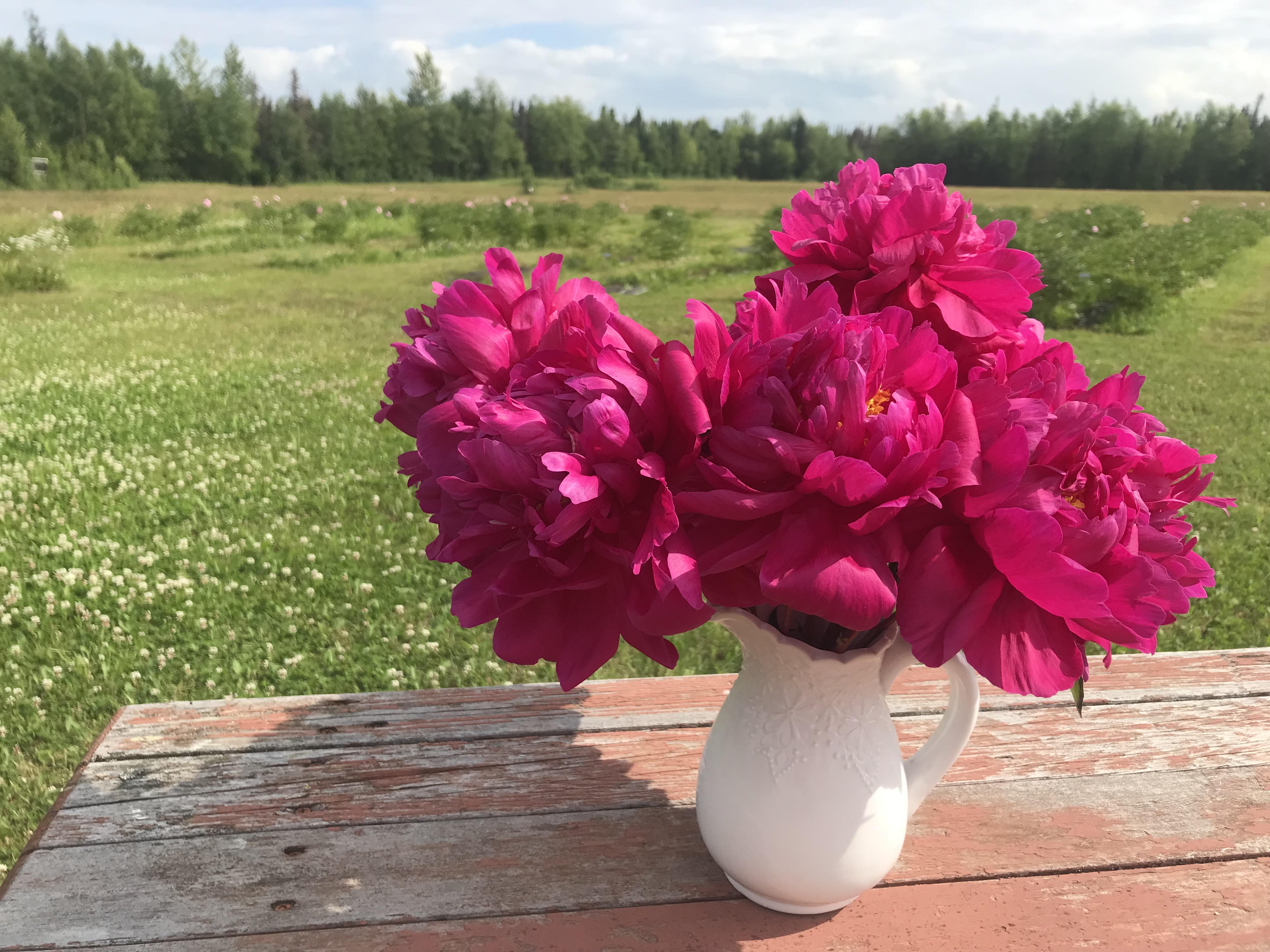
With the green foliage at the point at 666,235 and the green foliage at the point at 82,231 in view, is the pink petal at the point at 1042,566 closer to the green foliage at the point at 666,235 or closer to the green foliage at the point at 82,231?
the green foliage at the point at 666,235

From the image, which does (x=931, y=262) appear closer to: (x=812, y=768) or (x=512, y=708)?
(x=812, y=768)

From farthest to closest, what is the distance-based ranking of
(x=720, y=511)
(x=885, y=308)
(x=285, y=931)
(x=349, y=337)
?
(x=349, y=337), (x=285, y=931), (x=885, y=308), (x=720, y=511)

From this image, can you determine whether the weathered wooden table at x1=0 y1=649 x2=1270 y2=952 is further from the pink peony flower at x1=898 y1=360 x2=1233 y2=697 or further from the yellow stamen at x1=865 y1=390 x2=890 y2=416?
the yellow stamen at x1=865 y1=390 x2=890 y2=416

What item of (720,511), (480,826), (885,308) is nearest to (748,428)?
(720,511)

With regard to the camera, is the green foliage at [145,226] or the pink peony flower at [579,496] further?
the green foliage at [145,226]

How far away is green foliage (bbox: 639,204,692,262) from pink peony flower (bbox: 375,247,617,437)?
1739 cm

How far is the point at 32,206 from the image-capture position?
23969mm

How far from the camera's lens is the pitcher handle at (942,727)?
48.0 inches

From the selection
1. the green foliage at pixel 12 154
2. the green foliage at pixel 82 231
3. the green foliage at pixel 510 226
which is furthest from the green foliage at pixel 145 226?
the green foliage at pixel 12 154

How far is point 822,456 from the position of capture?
2.72 feet

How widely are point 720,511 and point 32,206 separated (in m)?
29.1

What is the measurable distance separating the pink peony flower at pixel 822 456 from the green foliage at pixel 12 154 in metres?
42.1

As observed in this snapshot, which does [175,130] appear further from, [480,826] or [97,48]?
[480,826]

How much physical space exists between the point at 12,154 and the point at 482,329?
44.1 metres
